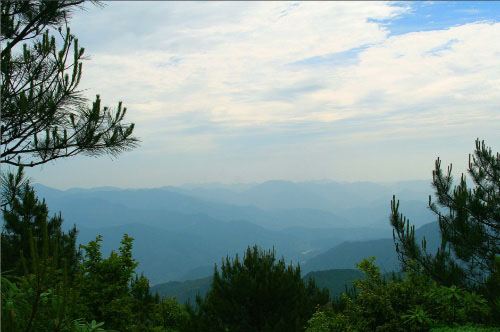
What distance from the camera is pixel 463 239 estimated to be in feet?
30.9

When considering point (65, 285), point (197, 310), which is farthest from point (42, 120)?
point (197, 310)

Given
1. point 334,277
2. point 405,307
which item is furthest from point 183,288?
point 405,307

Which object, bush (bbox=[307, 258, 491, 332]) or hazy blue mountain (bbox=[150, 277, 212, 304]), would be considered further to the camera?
hazy blue mountain (bbox=[150, 277, 212, 304])

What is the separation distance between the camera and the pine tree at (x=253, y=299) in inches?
447

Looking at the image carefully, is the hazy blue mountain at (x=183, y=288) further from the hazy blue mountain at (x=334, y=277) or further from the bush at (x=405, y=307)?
the bush at (x=405, y=307)

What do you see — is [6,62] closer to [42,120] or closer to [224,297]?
[42,120]

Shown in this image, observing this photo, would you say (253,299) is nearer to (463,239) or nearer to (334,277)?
(463,239)

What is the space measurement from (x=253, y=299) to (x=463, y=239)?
6.58 meters

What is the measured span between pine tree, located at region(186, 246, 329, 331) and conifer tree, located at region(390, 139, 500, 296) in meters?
4.06

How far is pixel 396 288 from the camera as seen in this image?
24.6 ft

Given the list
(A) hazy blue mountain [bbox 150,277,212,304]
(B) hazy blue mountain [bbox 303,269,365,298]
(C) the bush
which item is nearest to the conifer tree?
(C) the bush

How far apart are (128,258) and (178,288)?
14500 cm

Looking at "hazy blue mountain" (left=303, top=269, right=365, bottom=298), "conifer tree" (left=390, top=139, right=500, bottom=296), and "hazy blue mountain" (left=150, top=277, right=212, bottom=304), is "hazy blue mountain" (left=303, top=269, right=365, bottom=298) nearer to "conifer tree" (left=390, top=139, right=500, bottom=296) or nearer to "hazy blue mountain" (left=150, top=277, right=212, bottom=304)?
"hazy blue mountain" (left=150, top=277, right=212, bottom=304)

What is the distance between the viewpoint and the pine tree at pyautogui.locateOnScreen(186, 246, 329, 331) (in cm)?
1136
